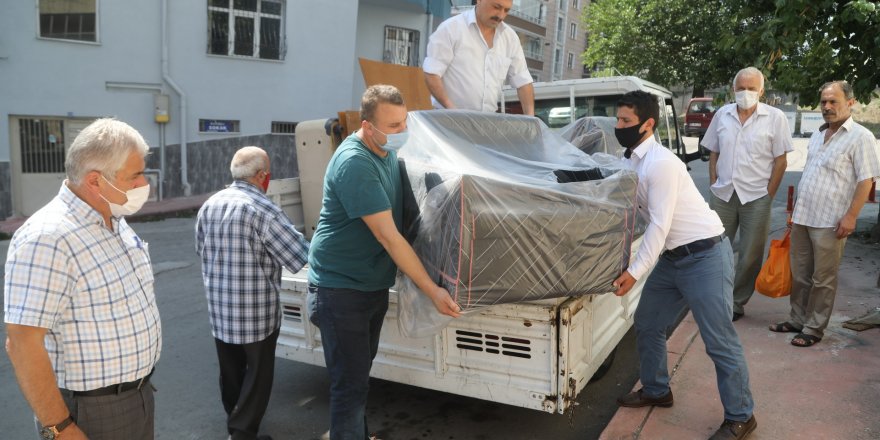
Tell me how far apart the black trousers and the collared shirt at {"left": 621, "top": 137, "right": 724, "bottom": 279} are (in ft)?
6.32

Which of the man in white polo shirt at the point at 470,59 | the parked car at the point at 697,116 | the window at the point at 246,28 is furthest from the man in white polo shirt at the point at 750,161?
the parked car at the point at 697,116

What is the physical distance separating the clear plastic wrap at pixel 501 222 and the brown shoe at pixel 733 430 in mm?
946

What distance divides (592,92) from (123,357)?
5912 millimetres

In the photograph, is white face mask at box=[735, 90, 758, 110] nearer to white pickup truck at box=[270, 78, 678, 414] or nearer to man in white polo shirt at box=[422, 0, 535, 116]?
man in white polo shirt at box=[422, 0, 535, 116]

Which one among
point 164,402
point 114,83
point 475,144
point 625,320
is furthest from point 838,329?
point 114,83

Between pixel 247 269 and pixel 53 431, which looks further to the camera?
pixel 247 269

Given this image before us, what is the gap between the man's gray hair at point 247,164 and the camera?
3.43 m

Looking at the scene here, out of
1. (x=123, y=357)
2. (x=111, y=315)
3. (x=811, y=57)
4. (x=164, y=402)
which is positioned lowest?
(x=164, y=402)

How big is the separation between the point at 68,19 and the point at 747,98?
37.1 feet

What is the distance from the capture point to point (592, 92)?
703cm

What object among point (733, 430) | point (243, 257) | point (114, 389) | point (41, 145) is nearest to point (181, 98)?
point (41, 145)

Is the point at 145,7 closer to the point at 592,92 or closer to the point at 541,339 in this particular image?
the point at 592,92

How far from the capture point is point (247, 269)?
3.31 meters

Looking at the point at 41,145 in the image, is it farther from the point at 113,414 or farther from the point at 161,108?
the point at 113,414
